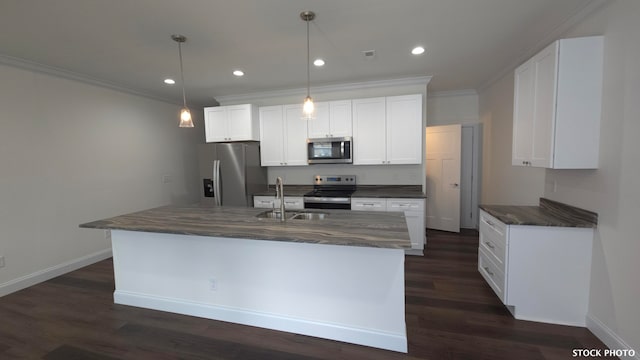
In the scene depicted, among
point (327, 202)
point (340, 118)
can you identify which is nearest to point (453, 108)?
point (340, 118)

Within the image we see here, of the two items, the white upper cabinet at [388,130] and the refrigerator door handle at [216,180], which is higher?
the white upper cabinet at [388,130]

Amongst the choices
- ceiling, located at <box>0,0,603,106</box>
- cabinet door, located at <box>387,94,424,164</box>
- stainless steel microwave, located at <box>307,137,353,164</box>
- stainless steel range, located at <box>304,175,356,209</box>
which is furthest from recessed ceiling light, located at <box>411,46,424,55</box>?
stainless steel range, located at <box>304,175,356,209</box>

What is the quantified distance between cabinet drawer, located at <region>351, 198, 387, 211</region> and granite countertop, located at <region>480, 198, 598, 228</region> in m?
1.32

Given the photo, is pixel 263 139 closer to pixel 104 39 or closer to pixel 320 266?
pixel 104 39

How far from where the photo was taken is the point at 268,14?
7.07ft

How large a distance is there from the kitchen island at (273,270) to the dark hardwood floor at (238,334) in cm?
12

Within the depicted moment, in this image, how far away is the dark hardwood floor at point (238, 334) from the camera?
6.42 feet

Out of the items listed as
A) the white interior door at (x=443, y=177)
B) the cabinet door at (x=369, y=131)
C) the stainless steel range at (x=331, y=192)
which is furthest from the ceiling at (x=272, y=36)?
the stainless steel range at (x=331, y=192)

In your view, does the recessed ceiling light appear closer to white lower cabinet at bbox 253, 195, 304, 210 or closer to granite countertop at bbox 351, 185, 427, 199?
granite countertop at bbox 351, 185, 427, 199

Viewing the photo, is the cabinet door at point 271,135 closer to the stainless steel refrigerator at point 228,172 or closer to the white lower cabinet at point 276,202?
the stainless steel refrigerator at point 228,172

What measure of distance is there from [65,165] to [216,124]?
2.08 m

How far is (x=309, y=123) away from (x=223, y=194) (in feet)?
5.99

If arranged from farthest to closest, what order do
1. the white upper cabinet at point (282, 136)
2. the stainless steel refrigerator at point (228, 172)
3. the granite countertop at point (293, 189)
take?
the granite countertop at point (293, 189), the white upper cabinet at point (282, 136), the stainless steel refrigerator at point (228, 172)

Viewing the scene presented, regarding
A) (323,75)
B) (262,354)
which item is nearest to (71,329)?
(262,354)
